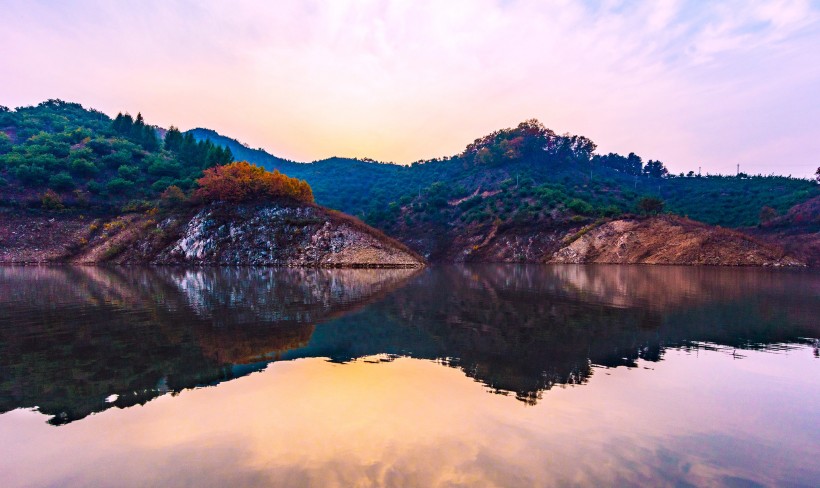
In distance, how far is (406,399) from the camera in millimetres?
10898

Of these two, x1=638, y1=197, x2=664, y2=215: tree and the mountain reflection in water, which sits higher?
x1=638, y1=197, x2=664, y2=215: tree

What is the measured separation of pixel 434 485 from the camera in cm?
677

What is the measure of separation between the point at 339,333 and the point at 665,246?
80753 millimetres

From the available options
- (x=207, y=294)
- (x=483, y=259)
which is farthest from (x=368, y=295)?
(x=483, y=259)

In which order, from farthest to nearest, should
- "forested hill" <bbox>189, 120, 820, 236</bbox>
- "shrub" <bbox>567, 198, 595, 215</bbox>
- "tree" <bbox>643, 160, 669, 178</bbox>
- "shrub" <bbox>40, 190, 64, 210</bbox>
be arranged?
"tree" <bbox>643, 160, 669, 178</bbox>
"forested hill" <bbox>189, 120, 820, 236</bbox>
"shrub" <bbox>567, 198, 595, 215</bbox>
"shrub" <bbox>40, 190, 64, 210</bbox>

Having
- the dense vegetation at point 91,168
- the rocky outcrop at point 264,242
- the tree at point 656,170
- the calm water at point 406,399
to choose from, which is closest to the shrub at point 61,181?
the dense vegetation at point 91,168

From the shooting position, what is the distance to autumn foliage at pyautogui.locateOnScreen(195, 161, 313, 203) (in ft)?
276

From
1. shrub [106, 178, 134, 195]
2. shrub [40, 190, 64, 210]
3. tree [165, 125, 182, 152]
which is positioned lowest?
shrub [40, 190, 64, 210]

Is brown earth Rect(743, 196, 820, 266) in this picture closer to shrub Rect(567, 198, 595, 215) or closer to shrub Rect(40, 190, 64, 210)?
shrub Rect(567, 198, 595, 215)

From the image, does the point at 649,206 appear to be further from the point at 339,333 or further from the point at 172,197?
the point at 172,197

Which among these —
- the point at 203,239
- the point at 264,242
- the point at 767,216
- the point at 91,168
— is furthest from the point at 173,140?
the point at 767,216

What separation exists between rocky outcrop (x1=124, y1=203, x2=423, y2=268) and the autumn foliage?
3013 millimetres

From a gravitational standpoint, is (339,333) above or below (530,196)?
below

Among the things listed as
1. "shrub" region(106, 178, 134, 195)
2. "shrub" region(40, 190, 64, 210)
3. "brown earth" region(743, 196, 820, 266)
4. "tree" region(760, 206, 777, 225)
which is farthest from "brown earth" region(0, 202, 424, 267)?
"tree" region(760, 206, 777, 225)
